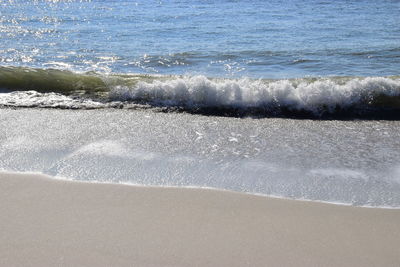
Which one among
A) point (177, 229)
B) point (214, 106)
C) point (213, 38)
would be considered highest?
point (213, 38)

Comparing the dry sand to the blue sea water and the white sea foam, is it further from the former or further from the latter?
the blue sea water

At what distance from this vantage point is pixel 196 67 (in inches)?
368

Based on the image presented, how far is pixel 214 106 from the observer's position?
269 inches

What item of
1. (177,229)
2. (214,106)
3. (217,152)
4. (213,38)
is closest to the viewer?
(177,229)

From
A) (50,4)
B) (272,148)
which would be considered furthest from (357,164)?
(50,4)

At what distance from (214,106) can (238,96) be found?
37cm

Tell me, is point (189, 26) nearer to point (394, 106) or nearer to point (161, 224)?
point (394, 106)

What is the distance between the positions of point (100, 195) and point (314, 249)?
5.37 feet

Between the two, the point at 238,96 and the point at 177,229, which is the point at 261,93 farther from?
the point at 177,229

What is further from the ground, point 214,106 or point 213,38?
point 213,38

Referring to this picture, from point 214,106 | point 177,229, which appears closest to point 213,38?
point 214,106

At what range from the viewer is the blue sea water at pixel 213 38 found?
9.39m

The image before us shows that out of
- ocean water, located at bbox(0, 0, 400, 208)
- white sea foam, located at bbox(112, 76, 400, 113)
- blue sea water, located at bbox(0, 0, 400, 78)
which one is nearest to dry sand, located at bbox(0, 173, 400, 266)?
ocean water, located at bbox(0, 0, 400, 208)

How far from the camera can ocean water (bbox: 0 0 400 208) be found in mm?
4258
